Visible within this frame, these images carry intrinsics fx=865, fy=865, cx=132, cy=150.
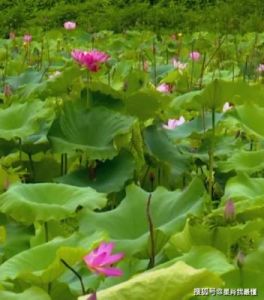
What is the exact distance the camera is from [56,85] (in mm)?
2303

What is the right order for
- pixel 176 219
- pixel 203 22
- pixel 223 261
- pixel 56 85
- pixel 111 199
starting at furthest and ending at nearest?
pixel 203 22 → pixel 56 85 → pixel 111 199 → pixel 176 219 → pixel 223 261

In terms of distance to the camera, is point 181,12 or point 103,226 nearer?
point 103,226

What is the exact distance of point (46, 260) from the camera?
1220mm

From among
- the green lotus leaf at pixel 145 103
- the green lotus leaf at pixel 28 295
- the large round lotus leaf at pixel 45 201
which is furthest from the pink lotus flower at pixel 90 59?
the green lotus leaf at pixel 28 295

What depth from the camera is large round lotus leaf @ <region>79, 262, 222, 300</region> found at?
931mm

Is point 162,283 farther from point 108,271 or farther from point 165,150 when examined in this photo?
point 165,150

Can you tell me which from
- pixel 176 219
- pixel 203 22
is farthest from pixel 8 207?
pixel 203 22

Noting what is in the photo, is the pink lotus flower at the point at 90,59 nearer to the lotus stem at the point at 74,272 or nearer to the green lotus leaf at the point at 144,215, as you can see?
the green lotus leaf at the point at 144,215

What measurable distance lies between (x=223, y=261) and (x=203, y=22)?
816 cm

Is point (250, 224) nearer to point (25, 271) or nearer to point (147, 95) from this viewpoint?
point (25, 271)

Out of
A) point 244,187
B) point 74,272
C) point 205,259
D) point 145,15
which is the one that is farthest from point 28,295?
point 145,15

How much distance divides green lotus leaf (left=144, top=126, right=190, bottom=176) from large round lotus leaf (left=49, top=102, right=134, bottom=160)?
0.33 feet

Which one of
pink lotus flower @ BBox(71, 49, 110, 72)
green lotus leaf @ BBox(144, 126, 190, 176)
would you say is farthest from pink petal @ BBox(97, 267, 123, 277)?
pink lotus flower @ BBox(71, 49, 110, 72)

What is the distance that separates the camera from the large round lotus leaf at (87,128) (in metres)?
1.89
